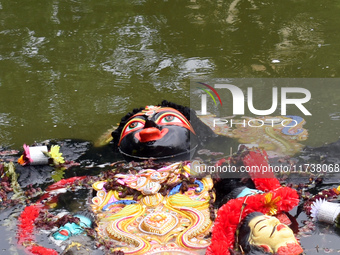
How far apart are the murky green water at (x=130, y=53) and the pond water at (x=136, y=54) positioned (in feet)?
0.06

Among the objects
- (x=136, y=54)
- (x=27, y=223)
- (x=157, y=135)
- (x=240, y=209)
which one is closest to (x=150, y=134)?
(x=157, y=135)

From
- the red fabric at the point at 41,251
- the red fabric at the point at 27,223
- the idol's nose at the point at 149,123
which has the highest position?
the idol's nose at the point at 149,123

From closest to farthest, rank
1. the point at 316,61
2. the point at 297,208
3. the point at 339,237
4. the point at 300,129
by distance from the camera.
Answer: the point at 339,237
the point at 297,208
the point at 300,129
the point at 316,61

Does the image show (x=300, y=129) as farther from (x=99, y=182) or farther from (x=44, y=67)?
(x=44, y=67)

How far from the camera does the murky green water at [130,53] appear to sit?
27.3 feet

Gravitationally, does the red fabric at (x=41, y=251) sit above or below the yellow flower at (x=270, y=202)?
below

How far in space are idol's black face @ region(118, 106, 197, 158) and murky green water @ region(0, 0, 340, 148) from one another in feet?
3.79

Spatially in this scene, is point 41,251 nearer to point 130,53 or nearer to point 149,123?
point 149,123

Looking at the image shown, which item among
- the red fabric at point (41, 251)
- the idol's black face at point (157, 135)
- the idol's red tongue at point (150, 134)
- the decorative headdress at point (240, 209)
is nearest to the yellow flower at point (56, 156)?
the idol's black face at point (157, 135)

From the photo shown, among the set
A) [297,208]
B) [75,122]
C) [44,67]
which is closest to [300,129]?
[297,208]

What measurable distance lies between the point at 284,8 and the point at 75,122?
17.4ft

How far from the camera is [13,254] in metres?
4.81

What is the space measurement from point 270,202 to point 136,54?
5768mm

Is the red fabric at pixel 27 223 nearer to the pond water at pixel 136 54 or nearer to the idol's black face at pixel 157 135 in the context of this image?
the idol's black face at pixel 157 135
